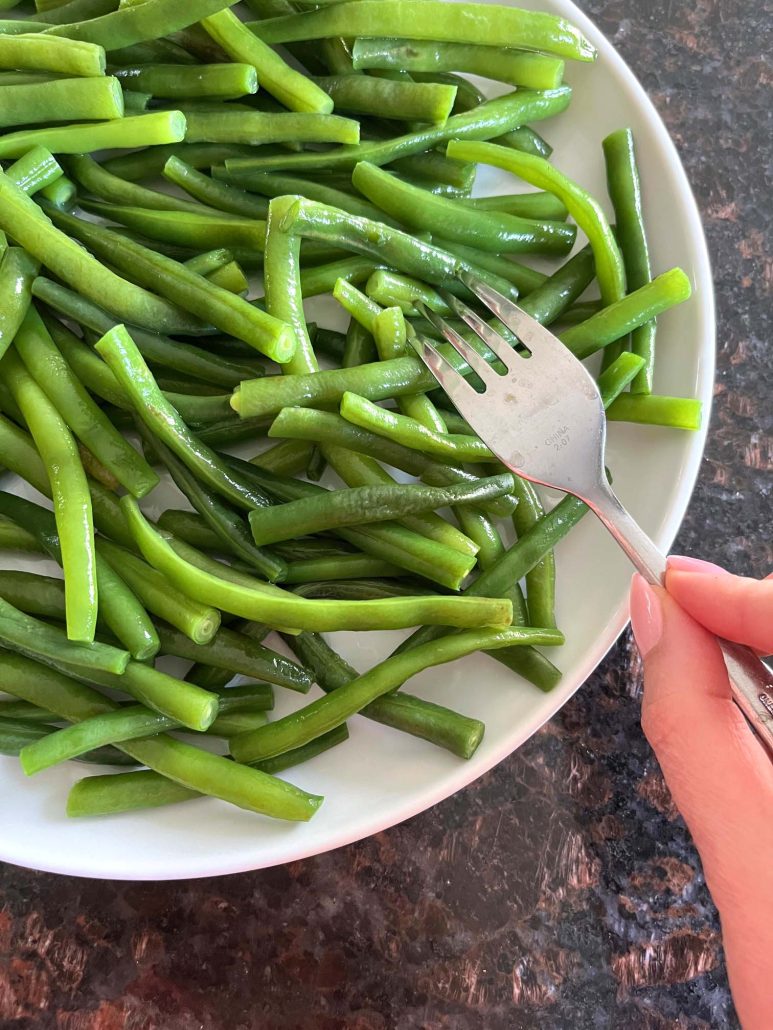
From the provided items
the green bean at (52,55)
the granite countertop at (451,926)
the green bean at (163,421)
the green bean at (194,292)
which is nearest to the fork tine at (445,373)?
the green bean at (194,292)

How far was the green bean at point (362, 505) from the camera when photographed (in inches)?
81.8

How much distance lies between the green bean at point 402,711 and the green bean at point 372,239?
1.06 meters

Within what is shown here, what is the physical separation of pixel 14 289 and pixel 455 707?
5.36ft

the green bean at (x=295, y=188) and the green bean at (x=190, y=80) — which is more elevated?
the green bean at (x=190, y=80)

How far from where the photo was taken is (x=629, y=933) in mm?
2248

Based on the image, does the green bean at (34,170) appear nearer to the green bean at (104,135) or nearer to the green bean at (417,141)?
the green bean at (104,135)

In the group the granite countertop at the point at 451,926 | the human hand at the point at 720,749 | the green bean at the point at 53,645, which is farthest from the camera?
the granite countertop at the point at 451,926

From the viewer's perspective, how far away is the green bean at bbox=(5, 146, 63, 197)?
221 cm

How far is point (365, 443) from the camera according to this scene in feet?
7.07

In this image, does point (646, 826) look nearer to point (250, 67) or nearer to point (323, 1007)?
point (323, 1007)

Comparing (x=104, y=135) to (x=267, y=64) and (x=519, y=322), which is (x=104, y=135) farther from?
(x=519, y=322)

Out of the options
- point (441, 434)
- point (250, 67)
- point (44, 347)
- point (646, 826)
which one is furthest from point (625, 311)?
point (44, 347)

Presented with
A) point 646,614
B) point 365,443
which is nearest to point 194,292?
point 365,443

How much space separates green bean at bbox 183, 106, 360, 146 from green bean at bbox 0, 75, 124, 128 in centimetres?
23
